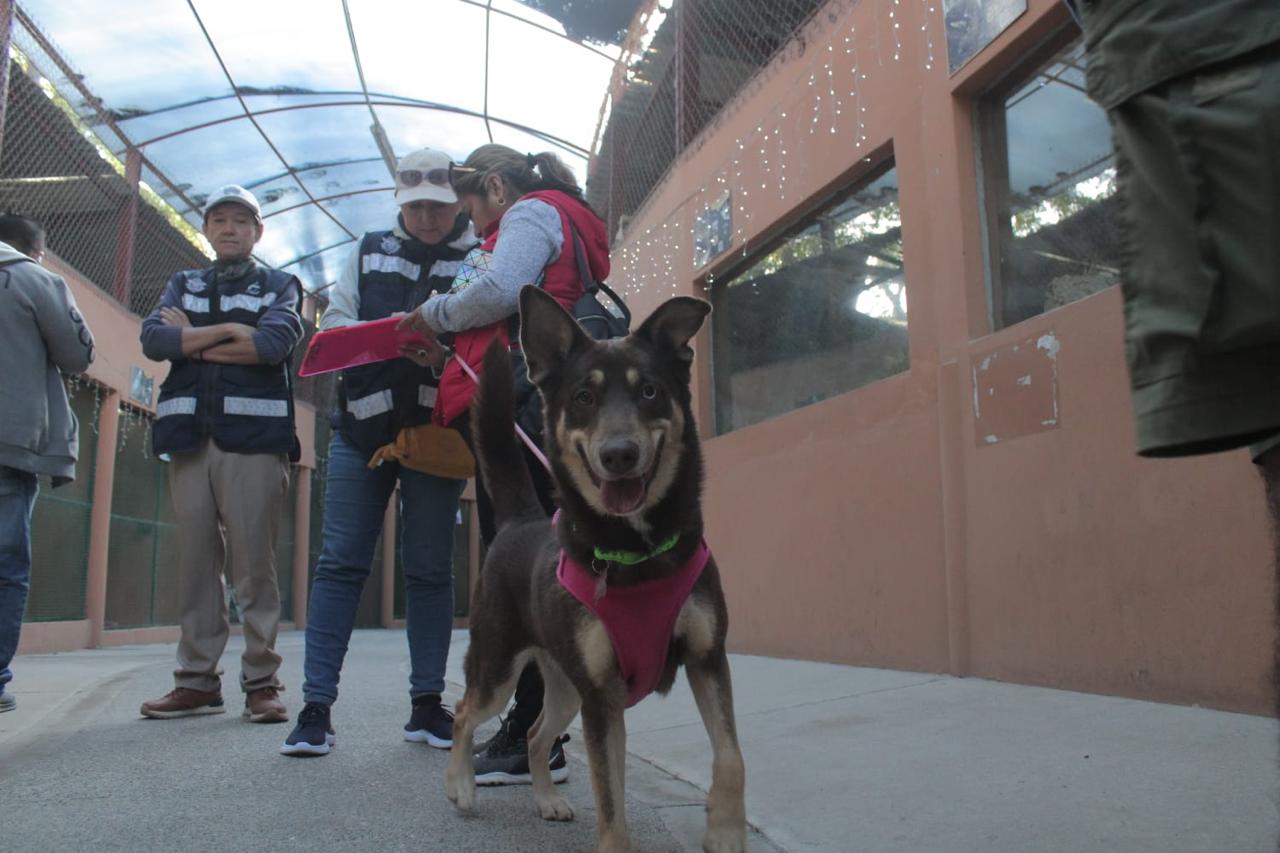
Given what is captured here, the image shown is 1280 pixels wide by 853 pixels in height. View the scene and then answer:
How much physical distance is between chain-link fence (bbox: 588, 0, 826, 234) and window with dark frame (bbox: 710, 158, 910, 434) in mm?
1492

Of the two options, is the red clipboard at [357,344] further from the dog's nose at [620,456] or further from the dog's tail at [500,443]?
the dog's nose at [620,456]

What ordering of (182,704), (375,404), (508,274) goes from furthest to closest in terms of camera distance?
(182,704) → (375,404) → (508,274)

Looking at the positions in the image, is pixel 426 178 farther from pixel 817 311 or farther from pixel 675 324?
pixel 817 311

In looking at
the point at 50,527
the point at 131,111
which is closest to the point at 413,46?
the point at 131,111

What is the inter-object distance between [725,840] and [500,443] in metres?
1.46

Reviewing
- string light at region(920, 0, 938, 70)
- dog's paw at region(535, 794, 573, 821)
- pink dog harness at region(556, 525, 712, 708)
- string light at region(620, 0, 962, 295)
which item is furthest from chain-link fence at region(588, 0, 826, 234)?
dog's paw at region(535, 794, 573, 821)

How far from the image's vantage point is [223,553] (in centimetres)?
477

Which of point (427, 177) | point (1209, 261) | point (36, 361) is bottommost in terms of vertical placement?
point (1209, 261)

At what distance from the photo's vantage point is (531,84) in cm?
1237

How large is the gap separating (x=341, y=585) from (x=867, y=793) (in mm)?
2086

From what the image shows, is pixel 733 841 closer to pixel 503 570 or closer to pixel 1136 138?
pixel 503 570

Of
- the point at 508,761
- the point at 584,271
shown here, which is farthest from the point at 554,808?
the point at 584,271

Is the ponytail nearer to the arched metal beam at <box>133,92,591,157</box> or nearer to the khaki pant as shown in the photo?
the khaki pant

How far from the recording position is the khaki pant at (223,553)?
455 centimetres
